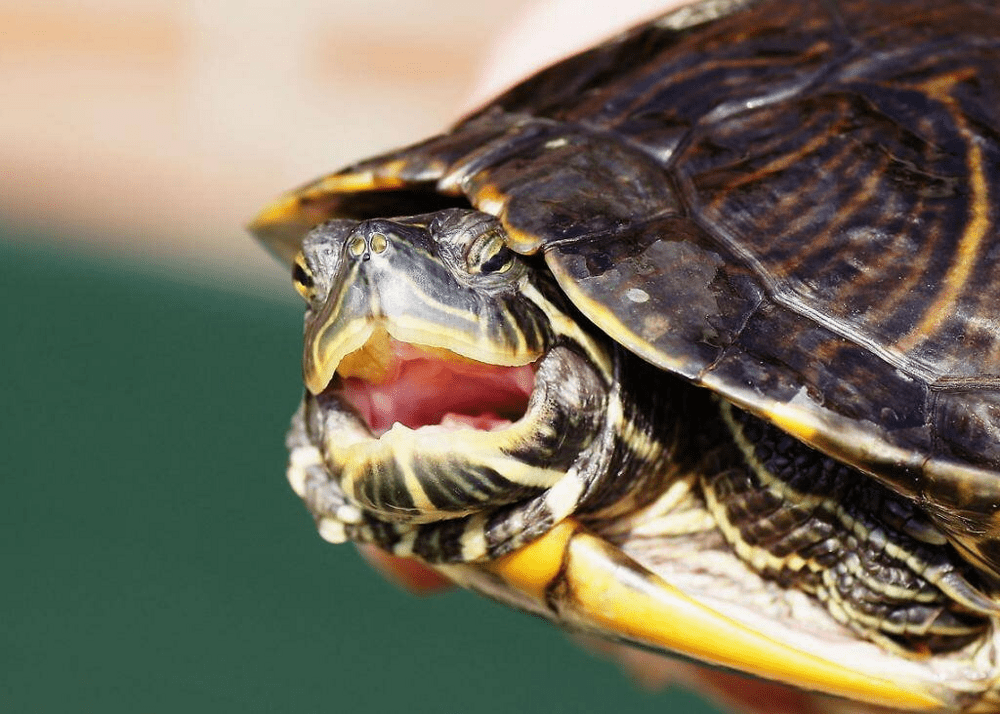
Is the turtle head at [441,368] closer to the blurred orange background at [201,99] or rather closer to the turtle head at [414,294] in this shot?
the turtle head at [414,294]

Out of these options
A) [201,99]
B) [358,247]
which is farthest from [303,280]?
[201,99]

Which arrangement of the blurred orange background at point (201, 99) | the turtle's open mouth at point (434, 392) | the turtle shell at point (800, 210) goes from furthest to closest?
the blurred orange background at point (201, 99) < the turtle's open mouth at point (434, 392) < the turtle shell at point (800, 210)

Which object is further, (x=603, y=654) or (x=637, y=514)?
(x=603, y=654)

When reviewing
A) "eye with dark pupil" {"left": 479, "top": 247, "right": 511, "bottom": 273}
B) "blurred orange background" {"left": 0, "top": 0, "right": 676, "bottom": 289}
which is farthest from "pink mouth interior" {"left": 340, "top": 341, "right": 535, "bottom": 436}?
"blurred orange background" {"left": 0, "top": 0, "right": 676, "bottom": 289}

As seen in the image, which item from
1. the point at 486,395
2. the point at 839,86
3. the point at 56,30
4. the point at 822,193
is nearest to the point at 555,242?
the point at 486,395

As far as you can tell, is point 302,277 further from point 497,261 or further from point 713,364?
point 713,364

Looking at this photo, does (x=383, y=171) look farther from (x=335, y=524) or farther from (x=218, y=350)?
(x=218, y=350)

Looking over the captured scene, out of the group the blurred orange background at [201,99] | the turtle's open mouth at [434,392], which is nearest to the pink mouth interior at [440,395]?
the turtle's open mouth at [434,392]
